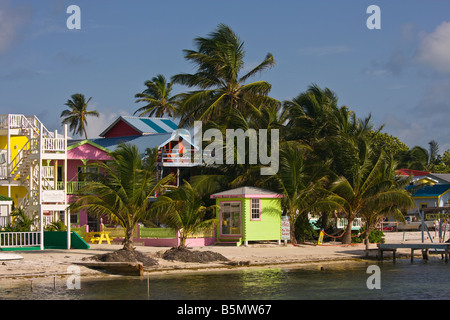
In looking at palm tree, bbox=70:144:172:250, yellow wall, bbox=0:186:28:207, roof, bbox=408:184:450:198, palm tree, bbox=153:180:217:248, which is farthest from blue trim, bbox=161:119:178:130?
palm tree, bbox=70:144:172:250

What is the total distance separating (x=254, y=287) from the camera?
2298 cm

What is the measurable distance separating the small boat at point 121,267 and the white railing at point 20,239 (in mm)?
6204

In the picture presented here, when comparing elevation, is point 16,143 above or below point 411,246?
above

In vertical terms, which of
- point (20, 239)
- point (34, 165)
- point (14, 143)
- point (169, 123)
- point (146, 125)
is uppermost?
point (169, 123)

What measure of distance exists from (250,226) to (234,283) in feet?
35.8

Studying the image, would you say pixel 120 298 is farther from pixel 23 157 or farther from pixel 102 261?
pixel 23 157

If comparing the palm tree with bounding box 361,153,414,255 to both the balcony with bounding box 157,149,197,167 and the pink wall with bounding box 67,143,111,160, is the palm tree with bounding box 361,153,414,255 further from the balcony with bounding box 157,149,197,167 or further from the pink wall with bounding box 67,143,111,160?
the pink wall with bounding box 67,143,111,160

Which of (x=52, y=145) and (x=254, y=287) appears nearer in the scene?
(x=254, y=287)

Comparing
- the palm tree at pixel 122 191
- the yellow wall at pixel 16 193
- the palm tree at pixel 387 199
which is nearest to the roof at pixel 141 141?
the yellow wall at pixel 16 193

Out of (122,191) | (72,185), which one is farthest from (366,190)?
(72,185)

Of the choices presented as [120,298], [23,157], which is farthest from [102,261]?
[23,157]

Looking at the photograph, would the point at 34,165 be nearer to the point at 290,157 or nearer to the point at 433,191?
the point at 290,157

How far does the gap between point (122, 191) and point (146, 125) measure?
30439 millimetres
